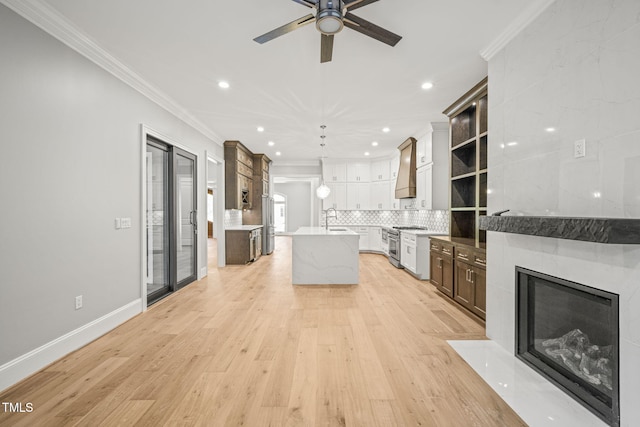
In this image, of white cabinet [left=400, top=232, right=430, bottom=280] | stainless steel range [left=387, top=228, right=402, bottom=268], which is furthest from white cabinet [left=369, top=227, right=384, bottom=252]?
white cabinet [left=400, top=232, right=430, bottom=280]

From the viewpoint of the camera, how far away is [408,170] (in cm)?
620

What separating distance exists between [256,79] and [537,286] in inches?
141

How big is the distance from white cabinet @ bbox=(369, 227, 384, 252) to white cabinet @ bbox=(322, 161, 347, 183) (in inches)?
68.4

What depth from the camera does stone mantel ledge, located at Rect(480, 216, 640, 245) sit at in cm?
141

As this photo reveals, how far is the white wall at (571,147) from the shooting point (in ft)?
5.03

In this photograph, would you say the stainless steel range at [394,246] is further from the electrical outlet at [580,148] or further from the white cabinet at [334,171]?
the electrical outlet at [580,148]

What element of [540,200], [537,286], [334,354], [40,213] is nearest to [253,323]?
[334,354]

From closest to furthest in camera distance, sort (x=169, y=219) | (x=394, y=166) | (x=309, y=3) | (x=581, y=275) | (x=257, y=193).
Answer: (x=581, y=275) → (x=309, y=3) → (x=169, y=219) → (x=394, y=166) → (x=257, y=193)

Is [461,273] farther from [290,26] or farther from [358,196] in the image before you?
[358,196]

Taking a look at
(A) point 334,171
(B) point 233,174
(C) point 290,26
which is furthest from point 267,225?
(C) point 290,26

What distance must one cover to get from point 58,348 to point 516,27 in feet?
15.7

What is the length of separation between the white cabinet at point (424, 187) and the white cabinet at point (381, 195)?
6.45 feet

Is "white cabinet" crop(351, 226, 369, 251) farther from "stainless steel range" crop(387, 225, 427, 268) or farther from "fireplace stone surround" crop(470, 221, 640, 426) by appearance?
"fireplace stone surround" crop(470, 221, 640, 426)

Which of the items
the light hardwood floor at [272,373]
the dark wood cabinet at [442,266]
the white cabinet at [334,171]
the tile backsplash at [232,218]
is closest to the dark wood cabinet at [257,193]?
the tile backsplash at [232,218]
